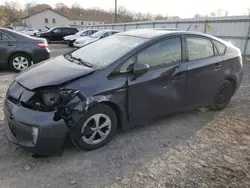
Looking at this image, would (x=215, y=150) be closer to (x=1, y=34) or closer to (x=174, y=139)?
(x=174, y=139)

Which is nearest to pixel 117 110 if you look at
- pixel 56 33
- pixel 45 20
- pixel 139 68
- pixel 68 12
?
pixel 139 68

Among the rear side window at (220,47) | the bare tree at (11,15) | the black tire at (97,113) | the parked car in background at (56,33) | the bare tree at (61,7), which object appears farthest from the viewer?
the bare tree at (61,7)

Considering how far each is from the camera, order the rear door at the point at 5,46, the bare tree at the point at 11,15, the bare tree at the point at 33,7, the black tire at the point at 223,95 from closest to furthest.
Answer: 1. the black tire at the point at 223,95
2. the rear door at the point at 5,46
3. the bare tree at the point at 11,15
4. the bare tree at the point at 33,7

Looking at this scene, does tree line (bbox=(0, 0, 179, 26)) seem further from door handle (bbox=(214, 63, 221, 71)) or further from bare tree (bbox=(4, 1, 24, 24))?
door handle (bbox=(214, 63, 221, 71))

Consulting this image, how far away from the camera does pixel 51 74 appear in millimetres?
2893

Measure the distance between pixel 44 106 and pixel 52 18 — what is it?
227ft

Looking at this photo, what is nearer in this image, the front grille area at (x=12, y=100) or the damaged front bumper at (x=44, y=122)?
the damaged front bumper at (x=44, y=122)

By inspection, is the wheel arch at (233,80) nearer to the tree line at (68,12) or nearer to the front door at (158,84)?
the front door at (158,84)

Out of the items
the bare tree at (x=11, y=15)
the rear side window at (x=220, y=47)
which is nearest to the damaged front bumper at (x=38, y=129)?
the rear side window at (x=220, y=47)

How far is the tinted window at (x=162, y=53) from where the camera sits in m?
3.23

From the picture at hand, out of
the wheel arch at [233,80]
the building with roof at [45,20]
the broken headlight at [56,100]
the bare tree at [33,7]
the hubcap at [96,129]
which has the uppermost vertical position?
the bare tree at [33,7]

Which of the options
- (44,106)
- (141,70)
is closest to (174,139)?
(141,70)

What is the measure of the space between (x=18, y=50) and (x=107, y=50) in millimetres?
4879

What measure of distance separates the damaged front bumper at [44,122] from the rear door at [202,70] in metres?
1.96
